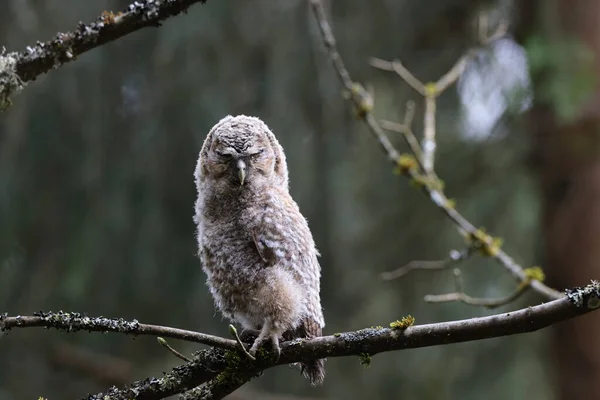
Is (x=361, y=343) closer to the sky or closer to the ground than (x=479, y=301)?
closer to the ground

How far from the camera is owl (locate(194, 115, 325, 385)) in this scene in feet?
6.58

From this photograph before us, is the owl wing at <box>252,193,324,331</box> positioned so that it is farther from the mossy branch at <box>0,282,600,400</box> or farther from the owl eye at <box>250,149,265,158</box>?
the mossy branch at <box>0,282,600,400</box>

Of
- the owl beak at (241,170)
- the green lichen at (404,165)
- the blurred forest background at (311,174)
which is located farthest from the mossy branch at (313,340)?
the blurred forest background at (311,174)

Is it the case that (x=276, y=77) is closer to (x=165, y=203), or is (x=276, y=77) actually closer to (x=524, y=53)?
(x=165, y=203)

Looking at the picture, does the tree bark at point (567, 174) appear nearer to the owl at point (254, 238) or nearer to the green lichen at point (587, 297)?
the owl at point (254, 238)

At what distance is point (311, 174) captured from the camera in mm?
4902

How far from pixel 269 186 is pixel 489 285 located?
14.5ft

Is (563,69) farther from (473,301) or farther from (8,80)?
(8,80)

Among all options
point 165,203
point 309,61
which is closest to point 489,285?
point 309,61

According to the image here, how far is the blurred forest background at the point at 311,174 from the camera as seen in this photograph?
15.5 feet

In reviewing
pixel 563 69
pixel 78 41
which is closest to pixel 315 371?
pixel 78 41

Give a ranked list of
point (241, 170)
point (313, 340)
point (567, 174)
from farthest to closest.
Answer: point (567, 174) < point (241, 170) < point (313, 340)

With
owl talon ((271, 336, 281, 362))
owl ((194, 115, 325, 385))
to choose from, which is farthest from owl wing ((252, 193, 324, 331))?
owl talon ((271, 336, 281, 362))

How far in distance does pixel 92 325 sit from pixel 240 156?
24.1 inches
